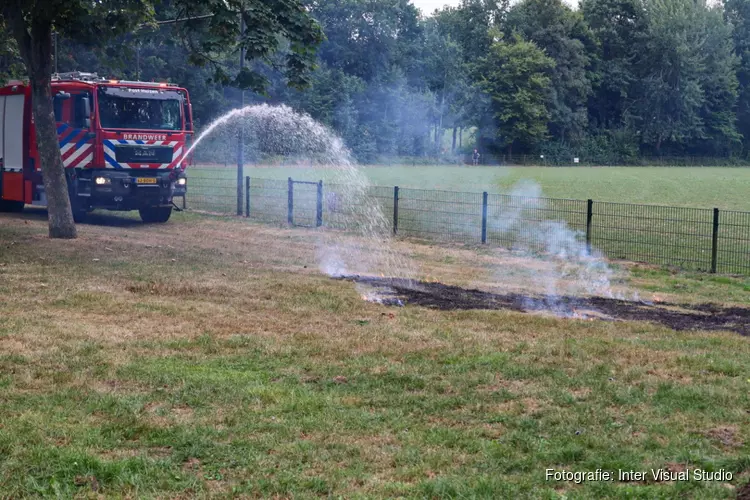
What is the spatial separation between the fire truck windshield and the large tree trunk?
12.0 ft

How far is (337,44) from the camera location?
235ft

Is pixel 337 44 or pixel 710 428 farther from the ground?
pixel 337 44

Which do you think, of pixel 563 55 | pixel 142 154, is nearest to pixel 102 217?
pixel 142 154

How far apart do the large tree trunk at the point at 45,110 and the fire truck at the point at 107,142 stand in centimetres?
358

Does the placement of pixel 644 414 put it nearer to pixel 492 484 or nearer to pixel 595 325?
pixel 492 484

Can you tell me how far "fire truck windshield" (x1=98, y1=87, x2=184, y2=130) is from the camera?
20.4 m

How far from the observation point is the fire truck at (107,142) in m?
20.3

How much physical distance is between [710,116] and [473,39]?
87.4ft

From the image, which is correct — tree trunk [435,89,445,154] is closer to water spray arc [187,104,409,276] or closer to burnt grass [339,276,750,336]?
water spray arc [187,104,409,276]

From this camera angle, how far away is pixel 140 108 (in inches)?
822

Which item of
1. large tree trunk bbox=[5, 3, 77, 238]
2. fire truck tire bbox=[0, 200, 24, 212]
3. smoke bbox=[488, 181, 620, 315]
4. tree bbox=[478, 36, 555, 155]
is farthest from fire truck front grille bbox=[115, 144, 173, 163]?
tree bbox=[478, 36, 555, 155]

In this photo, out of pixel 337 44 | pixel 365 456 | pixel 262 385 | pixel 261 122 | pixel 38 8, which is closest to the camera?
pixel 365 456

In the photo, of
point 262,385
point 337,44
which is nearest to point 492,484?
point 262,385

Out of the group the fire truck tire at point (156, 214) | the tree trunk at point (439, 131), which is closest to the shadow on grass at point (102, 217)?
the fire truck tire at point (156, 214)
